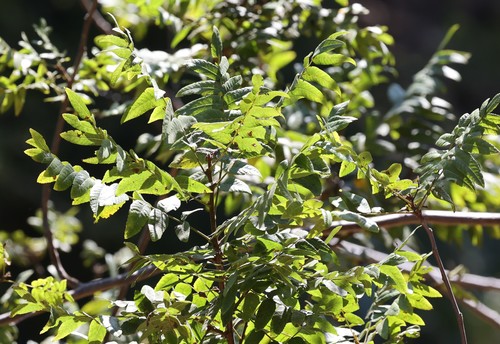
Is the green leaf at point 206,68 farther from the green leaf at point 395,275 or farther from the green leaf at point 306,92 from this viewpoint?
the green leaf at point 395,275

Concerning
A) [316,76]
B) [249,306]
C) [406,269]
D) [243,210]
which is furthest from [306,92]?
[406,269]

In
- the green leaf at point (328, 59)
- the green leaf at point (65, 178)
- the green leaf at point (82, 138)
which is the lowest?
the green leaf at point (65, 178)

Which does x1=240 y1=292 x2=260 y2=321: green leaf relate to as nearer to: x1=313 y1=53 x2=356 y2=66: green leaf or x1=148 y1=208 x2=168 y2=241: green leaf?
x1=148 y1=208 x2=168 y2=241: green leaf

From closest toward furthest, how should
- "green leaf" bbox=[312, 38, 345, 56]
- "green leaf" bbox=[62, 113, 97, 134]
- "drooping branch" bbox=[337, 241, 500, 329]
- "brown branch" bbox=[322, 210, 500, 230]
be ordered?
1. "green leaf" bbox=[62, 113, 97, 134]
2. "green leaf" bbox=[312, 38, 345, 56]
3. "brown branch" bbox=[322, 210, 500, 230]
4. "drooping branch" bbox=[337, 241, 500, 329]

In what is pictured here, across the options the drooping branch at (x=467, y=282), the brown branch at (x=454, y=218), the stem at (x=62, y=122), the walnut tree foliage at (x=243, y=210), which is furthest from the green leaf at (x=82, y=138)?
the drooping branch at (x=467, y=282)

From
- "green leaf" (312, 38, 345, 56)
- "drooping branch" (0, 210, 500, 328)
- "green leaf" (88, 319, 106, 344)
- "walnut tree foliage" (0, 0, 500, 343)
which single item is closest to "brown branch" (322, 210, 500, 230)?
"drooping branch" (0, 210, 500, 328)

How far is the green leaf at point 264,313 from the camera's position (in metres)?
0.80

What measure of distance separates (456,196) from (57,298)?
850mm

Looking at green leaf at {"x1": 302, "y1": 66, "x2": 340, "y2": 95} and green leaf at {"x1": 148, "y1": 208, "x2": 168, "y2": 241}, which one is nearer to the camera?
green leaf at {"x1": 148, "y1": 208, "x2": 168, "y2": 241}

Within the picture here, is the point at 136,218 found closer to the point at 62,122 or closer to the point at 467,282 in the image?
the point at 62,122

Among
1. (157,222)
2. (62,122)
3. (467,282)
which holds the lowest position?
(467,282)

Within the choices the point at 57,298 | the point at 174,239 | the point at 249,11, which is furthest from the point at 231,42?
the point at 174,239

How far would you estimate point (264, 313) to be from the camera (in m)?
0.81

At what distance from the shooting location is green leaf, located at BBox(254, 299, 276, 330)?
0.80 m
